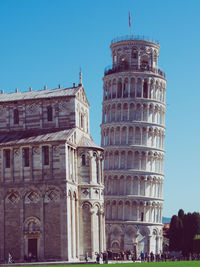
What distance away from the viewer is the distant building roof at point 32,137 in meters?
71.8

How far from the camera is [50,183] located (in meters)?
70.5

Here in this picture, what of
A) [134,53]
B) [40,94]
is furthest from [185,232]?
[40,94]

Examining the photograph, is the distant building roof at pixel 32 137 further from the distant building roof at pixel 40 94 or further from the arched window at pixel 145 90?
the arched window at pixel 145 90

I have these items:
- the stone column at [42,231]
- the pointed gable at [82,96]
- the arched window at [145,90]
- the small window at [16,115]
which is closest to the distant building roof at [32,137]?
the small window at [16,115]

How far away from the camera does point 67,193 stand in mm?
69812

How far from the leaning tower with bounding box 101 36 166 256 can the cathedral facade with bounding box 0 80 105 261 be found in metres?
35.6

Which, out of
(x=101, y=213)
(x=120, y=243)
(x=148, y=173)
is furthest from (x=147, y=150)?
(x=101, y=213)

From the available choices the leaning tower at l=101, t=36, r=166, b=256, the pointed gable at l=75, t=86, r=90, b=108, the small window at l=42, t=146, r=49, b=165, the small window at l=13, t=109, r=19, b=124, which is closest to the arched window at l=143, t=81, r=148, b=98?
the leaning tower at l=101, t=36, r=166, b=256

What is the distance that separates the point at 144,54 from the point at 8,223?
5356 cm

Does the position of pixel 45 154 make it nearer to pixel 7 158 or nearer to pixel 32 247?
pixel 7 158

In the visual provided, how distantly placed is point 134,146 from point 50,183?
43186 millimetres

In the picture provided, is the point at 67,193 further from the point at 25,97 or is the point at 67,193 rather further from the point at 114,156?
the point at 114,156

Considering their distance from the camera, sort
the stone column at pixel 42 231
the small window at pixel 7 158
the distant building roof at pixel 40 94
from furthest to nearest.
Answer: the distant building roof at pixel 40 94 < the small window at pixel 7 158 < the stone column at pixel 42 231

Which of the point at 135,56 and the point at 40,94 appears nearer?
the point at 40,94
